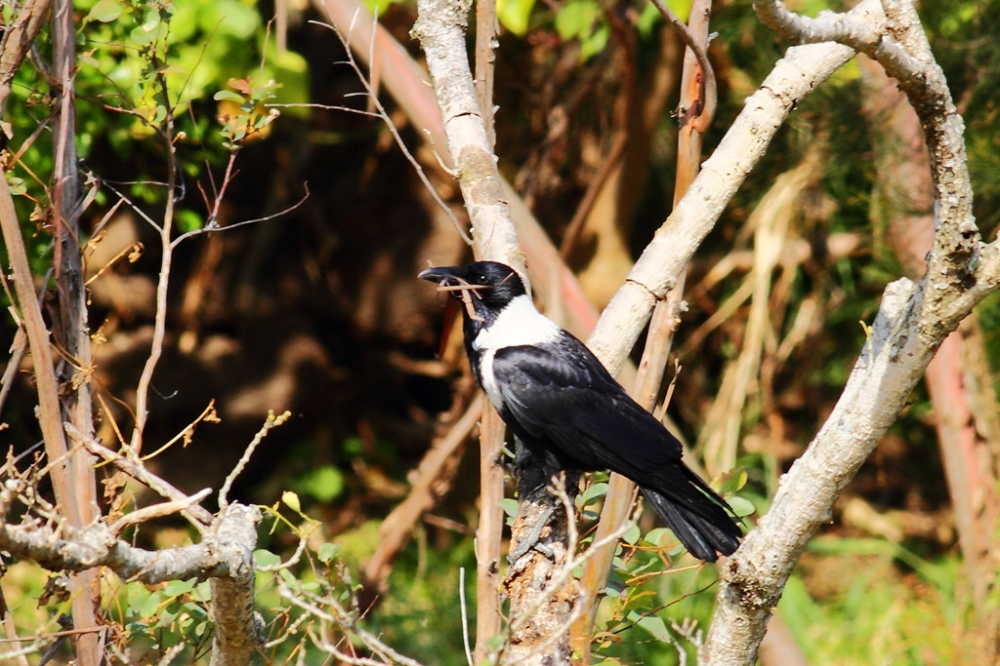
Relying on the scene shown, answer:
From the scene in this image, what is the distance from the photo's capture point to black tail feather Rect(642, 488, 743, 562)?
8.20 feet

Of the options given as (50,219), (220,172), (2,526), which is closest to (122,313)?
(220,172)

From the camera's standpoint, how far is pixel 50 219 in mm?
2195

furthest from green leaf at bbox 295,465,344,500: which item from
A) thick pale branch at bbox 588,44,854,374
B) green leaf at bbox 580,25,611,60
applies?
thick pale branch at bbox 588,44,854,374

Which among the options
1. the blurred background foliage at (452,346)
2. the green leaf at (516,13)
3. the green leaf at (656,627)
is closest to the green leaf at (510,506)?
the green leaf at (656,627)

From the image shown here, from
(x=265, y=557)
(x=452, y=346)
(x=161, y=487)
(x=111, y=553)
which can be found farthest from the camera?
(x=452, y=346)

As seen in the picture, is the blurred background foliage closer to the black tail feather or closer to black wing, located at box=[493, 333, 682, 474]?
black wing, located at box=[493, 333, 682, 474]

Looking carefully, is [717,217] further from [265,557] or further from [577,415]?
[265,557]

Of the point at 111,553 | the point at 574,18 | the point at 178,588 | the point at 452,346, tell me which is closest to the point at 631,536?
the point at 178,588

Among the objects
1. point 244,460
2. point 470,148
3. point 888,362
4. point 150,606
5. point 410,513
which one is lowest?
point 410,513

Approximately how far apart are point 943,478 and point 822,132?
8.73ft

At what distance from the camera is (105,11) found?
2264 millimetres

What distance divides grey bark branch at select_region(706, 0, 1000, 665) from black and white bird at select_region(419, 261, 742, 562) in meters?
0.61

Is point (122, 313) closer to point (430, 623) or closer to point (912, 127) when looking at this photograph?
point (430, 623)

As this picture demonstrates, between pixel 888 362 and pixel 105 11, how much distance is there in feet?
5.77
